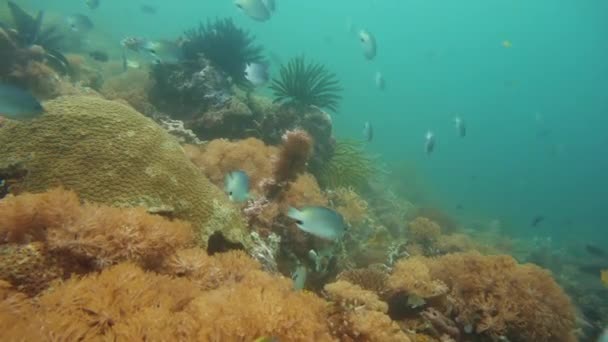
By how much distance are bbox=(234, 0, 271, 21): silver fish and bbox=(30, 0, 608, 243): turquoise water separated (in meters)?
71.1

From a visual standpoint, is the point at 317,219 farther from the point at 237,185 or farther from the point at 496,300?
the point at 496,300

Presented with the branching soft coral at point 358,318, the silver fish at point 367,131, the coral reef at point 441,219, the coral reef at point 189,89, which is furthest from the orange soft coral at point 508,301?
the coral reef at point 441,219

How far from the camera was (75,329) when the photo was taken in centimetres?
190

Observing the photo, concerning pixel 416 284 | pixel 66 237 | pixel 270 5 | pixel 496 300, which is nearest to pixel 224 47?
pixel 270 5

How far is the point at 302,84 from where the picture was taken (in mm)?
8352

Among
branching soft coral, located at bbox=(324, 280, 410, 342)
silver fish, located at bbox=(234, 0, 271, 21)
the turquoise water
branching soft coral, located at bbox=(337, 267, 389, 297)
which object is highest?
the turquoise water

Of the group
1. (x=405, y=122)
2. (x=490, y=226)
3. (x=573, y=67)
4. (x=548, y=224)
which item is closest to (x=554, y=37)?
(x=573, y=67)

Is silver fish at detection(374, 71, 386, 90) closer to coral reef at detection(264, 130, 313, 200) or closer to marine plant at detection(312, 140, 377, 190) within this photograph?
marine plant at detection(312, 140, 377, 190)

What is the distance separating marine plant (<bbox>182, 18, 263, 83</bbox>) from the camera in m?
8.58

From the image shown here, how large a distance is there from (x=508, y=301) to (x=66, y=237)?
4096mm

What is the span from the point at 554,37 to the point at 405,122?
260 feet

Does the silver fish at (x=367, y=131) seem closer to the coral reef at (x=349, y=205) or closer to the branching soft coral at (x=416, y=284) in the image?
the coral reef at (x=349, y=205)

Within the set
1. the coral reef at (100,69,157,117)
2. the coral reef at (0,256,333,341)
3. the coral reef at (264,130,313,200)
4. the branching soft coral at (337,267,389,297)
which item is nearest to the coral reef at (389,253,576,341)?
the branching soft coral at (337,267,389,297)

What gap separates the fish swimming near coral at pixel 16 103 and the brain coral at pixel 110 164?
43 centimetres
